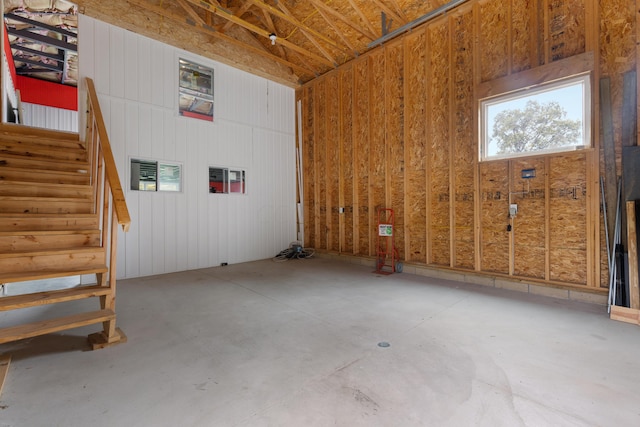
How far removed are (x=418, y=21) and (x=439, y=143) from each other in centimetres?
226

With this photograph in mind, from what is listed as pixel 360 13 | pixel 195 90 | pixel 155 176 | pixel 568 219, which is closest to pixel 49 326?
pixel 155 176

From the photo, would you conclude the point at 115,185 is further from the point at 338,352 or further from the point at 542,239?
the point at 542,239

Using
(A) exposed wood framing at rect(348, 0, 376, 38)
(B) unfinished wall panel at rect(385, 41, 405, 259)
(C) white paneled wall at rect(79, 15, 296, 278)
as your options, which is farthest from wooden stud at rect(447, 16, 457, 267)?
(C) white paneled wall at rect(79, 15, 296, 278)

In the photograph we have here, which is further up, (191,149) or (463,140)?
(191,149)

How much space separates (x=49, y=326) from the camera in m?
2.48

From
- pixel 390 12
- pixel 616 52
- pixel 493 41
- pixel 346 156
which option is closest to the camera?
pixel 616 52

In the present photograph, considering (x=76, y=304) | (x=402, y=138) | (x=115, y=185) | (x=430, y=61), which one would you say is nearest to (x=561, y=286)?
(x=402, y=138)

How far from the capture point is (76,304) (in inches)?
153

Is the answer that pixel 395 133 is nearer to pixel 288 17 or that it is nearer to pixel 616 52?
pixel 288 17

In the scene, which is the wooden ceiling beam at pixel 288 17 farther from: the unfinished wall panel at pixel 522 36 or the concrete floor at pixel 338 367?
the concrete floor at pixel 338 367

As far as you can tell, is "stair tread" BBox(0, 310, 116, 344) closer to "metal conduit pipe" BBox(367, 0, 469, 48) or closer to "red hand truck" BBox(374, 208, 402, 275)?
"red hand truck" BBox(374, 208, 402, 275)

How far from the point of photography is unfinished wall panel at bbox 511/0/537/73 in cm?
437

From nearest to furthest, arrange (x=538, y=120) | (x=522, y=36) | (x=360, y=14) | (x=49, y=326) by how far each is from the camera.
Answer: (x=49, y=326) → (x=538, y=120) → (x=522, y=36) → (x=360, y=14)

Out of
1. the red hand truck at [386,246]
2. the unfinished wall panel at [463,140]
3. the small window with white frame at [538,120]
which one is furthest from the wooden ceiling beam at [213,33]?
the small window with white frame at [538,120]
